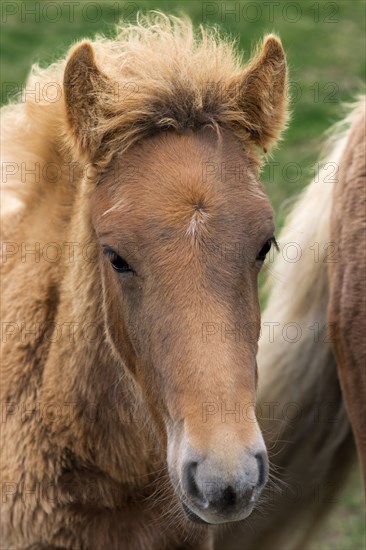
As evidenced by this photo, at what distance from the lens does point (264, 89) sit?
12.0 ft

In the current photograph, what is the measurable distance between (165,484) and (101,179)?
1171 mm

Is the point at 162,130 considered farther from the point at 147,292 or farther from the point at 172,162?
the point at 147,292

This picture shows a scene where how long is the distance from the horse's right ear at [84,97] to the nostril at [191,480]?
1.22 metres

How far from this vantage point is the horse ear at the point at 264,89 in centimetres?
365

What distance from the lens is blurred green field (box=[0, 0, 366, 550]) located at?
31.1 feet

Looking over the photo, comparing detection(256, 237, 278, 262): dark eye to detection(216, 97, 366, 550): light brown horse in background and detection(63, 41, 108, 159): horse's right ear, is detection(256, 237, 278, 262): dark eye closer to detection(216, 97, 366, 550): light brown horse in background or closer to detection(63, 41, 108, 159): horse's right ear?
detection(63, 41, 108, 159): horse's right ear

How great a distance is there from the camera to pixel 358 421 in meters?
4.38

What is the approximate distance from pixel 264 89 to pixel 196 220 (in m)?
0.67

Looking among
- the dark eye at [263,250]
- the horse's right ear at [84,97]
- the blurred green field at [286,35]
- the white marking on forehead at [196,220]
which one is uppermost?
the blurred green field at [286,35]

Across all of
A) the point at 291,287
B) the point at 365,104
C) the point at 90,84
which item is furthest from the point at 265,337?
the point at 90,84

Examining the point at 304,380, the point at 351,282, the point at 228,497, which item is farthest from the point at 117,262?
the point at 304,380

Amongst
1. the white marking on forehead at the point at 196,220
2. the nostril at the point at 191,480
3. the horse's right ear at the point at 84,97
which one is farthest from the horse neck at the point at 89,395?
the nostril at the point at 191,480

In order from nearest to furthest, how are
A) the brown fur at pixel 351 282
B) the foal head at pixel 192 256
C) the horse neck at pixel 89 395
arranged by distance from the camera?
1. the foal head at pixel 192 256
2. the horse neck at pixel 89 395
3. the brown fur at pixel 351 282

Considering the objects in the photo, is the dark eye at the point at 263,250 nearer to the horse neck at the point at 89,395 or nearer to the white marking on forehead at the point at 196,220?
the white marking on forehead at the point at 196,220
